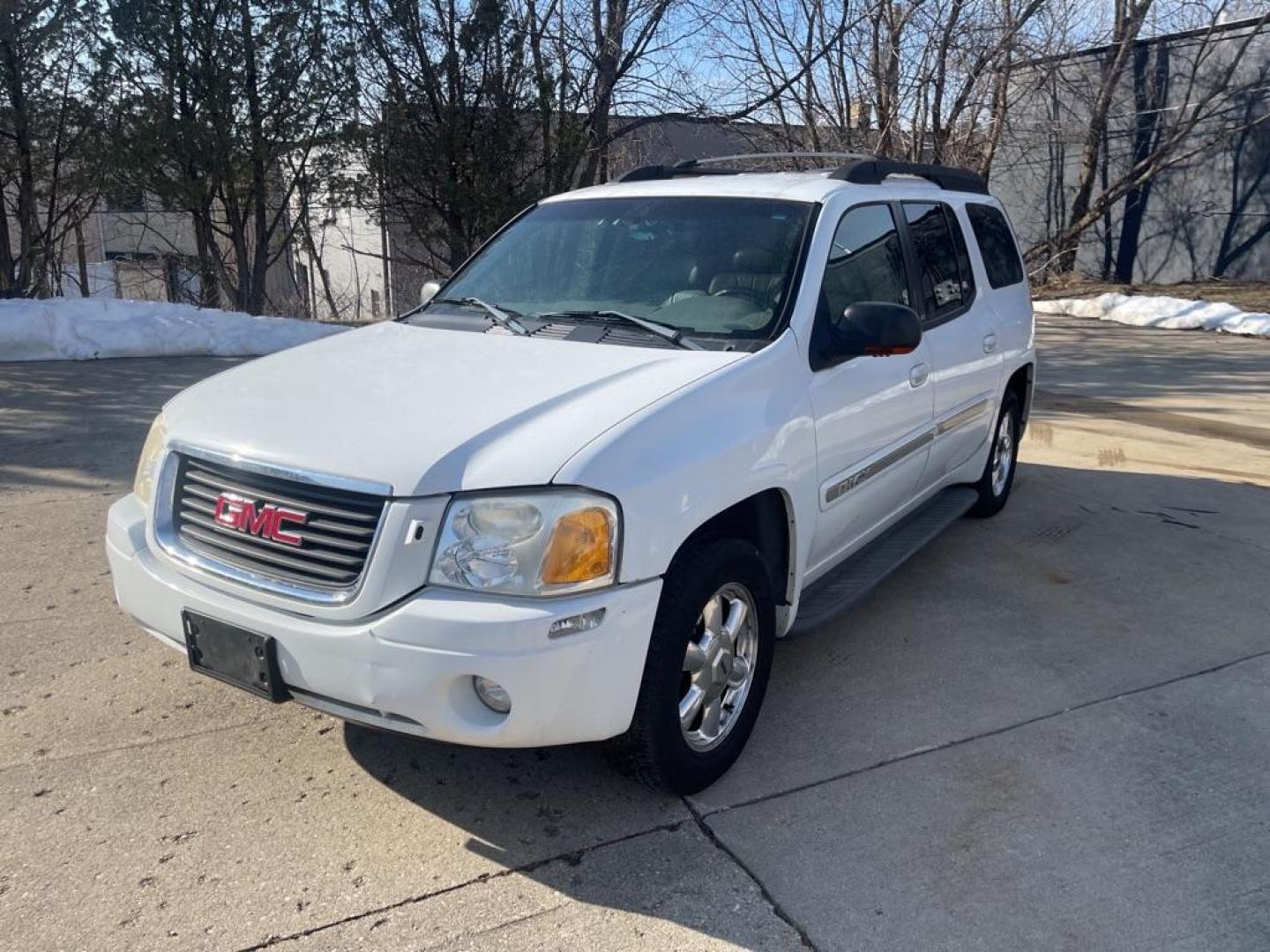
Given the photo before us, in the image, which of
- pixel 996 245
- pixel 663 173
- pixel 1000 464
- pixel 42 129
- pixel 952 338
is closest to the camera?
pixel 952 338

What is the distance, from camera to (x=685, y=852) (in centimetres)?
293

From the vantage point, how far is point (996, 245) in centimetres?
599

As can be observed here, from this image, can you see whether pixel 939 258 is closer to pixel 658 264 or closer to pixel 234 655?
pixel 658 264

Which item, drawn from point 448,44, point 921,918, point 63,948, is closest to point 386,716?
point 63,948

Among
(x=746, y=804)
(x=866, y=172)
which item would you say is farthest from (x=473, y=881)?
(x=866, y=172)

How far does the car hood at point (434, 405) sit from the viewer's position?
270cm

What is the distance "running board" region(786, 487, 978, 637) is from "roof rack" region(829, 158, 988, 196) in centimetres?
157

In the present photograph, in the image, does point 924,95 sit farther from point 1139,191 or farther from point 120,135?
point 120,135

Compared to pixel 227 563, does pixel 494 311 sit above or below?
above

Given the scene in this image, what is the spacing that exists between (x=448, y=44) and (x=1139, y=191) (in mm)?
14776

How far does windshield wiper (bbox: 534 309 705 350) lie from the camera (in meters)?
3.52

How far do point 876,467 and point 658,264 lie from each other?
1171mm

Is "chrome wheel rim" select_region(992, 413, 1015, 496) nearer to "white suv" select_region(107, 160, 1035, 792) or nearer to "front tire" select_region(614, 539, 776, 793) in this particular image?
"white suv" select_region(107, 160, 1035, 792)

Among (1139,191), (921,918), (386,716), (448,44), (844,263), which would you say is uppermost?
(448,44)
